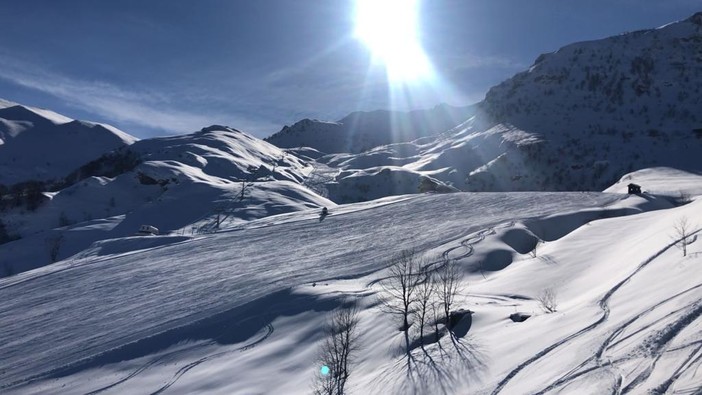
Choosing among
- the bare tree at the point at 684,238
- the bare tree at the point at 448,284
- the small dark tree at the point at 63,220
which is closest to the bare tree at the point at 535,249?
the bare tree at the point at 448,284

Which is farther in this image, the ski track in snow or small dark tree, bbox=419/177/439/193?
small dark tree, bbox=419/177/439/193

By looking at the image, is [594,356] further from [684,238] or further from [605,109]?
[605,109]

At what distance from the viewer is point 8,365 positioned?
3447cm

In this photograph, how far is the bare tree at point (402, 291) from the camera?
30.1 meters

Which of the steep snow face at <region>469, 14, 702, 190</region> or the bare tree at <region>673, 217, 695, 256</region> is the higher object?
the steep snow face at <region>469, 14, 702, 190</region>

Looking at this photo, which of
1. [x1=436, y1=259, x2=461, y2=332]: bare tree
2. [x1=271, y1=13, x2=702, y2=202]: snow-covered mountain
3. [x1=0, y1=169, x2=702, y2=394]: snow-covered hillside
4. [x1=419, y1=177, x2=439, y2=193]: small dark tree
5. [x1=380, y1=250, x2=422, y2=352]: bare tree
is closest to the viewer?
[x1=0, y1=169, x2=702, y2=394]: snow-covered hillside

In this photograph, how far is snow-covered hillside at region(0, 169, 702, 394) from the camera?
59.7 feet

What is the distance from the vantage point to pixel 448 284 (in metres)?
36.6

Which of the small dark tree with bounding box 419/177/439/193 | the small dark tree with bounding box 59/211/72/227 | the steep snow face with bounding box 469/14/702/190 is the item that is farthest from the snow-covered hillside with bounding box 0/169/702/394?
the steep snow face with bounding box 469/14/702/190

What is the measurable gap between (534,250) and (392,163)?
134m

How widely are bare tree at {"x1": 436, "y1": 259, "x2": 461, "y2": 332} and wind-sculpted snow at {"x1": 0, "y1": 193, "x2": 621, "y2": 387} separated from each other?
649 cm

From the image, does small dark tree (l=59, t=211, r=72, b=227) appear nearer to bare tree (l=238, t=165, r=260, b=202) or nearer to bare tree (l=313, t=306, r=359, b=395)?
bare tree (l=238, t=165, r=260, b=202)

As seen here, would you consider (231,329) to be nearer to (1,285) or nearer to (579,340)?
(579,340)

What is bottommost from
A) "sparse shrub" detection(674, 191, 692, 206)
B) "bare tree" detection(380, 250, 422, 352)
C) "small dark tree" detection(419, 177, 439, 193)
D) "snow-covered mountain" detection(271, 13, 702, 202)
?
"bare tree" detection(380, 250, 422, 352)
